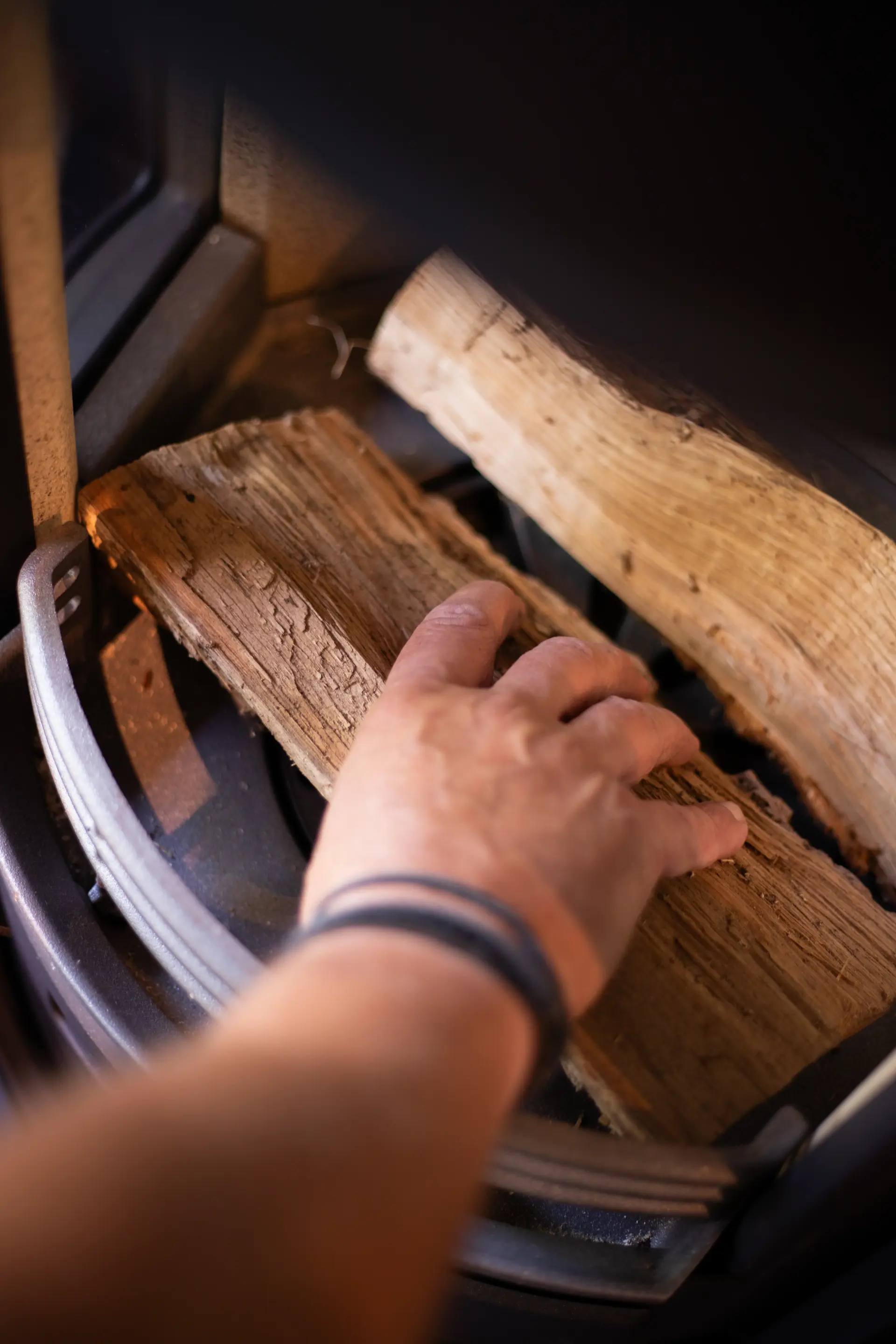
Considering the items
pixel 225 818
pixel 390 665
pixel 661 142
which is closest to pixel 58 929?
pixel 225 818

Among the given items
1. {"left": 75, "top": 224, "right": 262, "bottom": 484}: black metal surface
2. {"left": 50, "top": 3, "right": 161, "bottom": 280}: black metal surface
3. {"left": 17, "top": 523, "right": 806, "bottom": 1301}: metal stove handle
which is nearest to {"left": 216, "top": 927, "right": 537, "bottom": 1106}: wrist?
{"left": 17, "top": 523, "right": 806, "bottom": 1301}: metal stove handle

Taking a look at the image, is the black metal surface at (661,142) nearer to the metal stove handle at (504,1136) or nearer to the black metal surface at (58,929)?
the metal stove handle at (504,1136)

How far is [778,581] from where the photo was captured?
35.7 inches

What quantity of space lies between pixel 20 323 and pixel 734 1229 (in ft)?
2.81

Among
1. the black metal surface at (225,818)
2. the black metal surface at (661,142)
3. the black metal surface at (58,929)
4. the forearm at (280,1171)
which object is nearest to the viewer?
the forearm at (280,1171)

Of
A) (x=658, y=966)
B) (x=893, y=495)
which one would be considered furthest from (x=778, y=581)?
(x=658, y=966)

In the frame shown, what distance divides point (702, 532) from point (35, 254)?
631 mm

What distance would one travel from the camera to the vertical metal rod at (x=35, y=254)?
541mm

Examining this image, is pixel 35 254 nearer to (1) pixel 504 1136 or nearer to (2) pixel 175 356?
(2) pixel 175 356

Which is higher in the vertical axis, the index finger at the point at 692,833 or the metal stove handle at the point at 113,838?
the index finger at the point at 692,833

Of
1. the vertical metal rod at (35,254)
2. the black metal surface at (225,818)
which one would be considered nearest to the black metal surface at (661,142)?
the vertical metal rod at (35,254)

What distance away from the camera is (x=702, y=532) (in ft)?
3.10

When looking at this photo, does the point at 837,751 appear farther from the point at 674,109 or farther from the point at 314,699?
the point at 674,109

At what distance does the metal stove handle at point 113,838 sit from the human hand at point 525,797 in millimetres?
81
